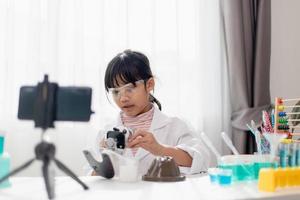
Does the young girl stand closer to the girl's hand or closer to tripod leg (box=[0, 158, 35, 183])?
the girl's hand

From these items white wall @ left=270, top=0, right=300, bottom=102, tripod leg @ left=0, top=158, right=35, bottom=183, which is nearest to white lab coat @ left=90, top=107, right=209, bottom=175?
tripod leg @ left=0, top=158, right=35, bottom=183

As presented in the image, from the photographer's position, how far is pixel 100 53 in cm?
199

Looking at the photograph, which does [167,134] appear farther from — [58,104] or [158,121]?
[58,104]

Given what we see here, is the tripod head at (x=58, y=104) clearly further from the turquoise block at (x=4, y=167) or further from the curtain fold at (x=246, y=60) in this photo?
the curtain fold at (x=246, y=60)

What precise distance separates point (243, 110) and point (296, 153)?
1.18m

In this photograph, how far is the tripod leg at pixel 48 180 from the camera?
848 mm

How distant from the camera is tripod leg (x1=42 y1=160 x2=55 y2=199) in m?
0.85

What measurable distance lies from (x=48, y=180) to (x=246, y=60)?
157cm

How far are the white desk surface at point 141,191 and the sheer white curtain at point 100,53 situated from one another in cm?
77

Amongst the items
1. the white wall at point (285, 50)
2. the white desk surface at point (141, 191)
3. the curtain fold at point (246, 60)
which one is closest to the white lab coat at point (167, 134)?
the white desk surface at point (141, 191)

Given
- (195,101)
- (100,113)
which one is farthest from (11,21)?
(195,101)

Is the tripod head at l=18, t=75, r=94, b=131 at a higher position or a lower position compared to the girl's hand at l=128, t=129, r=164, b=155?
higher

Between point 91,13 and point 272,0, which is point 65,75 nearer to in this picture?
point 91,13

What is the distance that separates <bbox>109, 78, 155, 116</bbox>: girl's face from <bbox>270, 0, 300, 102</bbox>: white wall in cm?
100
